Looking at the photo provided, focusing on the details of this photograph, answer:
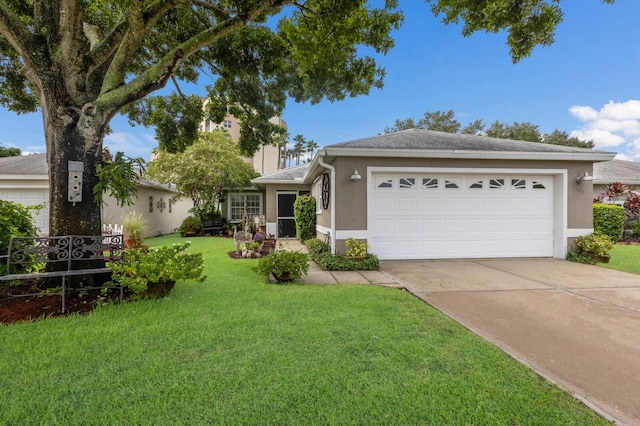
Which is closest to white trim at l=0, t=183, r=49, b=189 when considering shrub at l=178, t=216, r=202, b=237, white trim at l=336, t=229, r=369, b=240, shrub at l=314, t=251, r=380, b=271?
shrub at l=178, t=216, r=202, b=237

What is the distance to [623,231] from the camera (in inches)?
467

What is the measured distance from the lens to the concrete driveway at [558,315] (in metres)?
2.36

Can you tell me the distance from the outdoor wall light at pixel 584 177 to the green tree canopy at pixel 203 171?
13117mm

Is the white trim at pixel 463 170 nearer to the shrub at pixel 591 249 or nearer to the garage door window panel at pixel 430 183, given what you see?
the garage door window panel at pixel 430 183

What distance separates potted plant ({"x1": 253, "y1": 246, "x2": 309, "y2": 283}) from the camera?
17.0 ft

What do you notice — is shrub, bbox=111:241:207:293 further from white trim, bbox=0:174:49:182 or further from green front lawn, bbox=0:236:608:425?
white trim, bbox=0:174:49:182

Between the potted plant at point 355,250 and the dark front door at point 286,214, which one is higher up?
the dark front door at point 286,214

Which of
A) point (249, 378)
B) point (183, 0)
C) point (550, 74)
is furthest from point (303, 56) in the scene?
point (550, 74)

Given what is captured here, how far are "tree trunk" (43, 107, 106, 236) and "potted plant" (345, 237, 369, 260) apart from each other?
15.8 ft

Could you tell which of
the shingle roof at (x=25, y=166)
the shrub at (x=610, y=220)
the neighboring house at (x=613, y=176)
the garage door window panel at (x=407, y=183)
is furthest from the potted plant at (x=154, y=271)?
the neighboring house at (x=613, y=176)

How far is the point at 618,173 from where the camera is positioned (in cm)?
1368

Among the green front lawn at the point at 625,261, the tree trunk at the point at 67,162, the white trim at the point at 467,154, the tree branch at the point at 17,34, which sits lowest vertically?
the green front lawn at the point at 625,261

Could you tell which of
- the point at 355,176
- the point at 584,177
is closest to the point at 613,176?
the point at 584,177

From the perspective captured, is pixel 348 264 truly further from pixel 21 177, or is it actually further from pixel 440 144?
pixel 21 177
